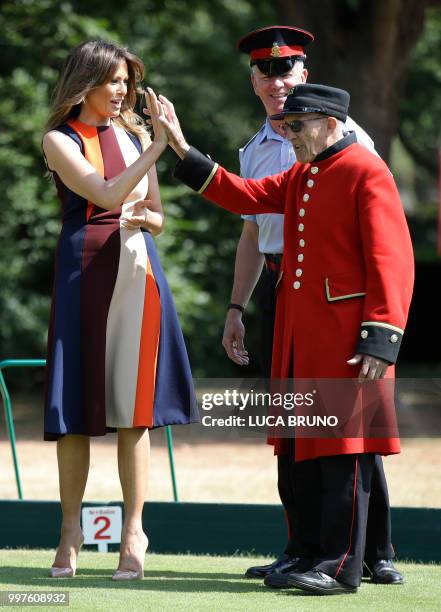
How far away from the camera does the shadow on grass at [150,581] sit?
4.37 metres

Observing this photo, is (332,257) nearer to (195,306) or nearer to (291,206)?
(291,206)

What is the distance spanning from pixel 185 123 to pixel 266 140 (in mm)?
9421

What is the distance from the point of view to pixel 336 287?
426cm

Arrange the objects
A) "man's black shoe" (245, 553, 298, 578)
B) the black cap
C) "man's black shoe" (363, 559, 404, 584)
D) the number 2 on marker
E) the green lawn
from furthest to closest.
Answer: the number 2 on marker, "man's black shoe" (245, 553, 298, 578), "man's black shoe" (363, 559, 404, 584), the black cap, the green lawn

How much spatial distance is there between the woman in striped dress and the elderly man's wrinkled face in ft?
1.44

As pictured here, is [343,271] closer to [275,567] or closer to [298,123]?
[298,123]

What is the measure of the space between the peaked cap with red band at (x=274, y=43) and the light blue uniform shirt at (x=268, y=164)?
0.26 meters

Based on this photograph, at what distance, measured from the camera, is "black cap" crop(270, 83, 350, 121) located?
14.1 ft

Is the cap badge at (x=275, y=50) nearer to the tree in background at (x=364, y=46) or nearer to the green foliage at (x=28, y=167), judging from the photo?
the tree in background at (x=364, y=46)

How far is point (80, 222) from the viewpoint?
457cm

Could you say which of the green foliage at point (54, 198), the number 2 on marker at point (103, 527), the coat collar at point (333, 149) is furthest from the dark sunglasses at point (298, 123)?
the green foliage at point (54, 198)

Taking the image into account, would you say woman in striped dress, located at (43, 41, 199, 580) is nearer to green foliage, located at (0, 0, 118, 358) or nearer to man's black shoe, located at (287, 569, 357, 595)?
man's black shoe, located at (287, 569, 357, 595)

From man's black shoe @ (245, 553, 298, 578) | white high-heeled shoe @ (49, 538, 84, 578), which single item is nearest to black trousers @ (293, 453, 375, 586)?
man's black shoe @ (245, 553, 298, 578)

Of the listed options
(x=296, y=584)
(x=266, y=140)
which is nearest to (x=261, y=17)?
(x=266, y=140)
